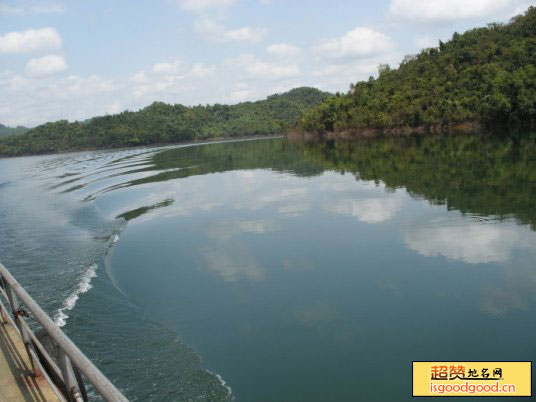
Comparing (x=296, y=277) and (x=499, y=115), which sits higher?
(x=499, y=115)

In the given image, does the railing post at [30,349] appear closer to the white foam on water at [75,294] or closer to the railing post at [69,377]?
the railing post at [69,377]

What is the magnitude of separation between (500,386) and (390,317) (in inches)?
111

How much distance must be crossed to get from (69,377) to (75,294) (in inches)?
379

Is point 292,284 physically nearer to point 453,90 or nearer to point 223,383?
point 223,383

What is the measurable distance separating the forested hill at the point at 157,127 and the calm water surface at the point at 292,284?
332ft

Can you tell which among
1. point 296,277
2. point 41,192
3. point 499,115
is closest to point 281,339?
point 296,277

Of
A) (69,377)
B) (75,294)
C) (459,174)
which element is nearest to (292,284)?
(75,294)

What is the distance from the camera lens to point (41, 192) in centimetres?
3594

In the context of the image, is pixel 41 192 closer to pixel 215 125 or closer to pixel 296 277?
pixel 296 277

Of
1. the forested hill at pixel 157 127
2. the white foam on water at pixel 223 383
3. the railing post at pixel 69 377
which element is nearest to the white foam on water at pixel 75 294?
the white foam on water at pixel 223 383

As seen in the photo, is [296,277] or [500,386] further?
[296,277]

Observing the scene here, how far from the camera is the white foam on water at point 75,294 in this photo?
10.6 meters

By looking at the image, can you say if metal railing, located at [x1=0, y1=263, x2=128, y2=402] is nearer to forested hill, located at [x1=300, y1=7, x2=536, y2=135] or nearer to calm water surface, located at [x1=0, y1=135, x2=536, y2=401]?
calm water surface, located at [x1=0, y1=135, x2=536, y2=401]

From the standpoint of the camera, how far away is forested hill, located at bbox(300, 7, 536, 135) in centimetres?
6588
